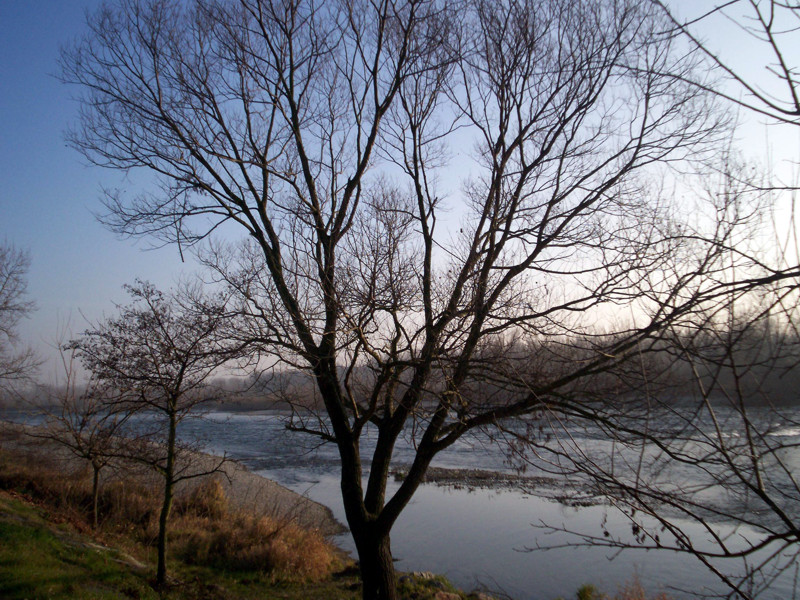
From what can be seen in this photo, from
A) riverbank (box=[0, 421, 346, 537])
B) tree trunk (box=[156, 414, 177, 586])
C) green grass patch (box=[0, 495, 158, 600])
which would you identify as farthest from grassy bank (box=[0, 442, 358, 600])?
riverbank (box=[0, 421, 346, 537])

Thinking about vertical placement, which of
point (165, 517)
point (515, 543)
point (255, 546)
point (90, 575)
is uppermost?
point (165, 517)

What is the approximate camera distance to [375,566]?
283 inches

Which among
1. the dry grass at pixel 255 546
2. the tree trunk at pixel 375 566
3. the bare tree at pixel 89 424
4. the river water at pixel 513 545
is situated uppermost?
the bare tree at pixel 89 424

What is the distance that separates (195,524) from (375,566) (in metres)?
8.26

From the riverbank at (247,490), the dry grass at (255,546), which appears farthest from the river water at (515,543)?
the dry grass at (255,546)

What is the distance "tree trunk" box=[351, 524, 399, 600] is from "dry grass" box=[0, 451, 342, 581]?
4.31 metres

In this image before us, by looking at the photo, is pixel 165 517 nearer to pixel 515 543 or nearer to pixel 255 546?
pixel 255 546

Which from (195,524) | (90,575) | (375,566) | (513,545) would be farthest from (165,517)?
(513,545)

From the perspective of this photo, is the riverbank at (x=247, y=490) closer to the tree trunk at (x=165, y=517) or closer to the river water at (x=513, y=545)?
the river water at (x=513, y=545)

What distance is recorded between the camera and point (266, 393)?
7.18 metres

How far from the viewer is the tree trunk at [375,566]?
709 cm

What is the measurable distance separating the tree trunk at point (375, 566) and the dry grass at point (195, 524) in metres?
4.31

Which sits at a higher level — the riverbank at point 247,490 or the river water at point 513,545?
the riverbank at point 247,490

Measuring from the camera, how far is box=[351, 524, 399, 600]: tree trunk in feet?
23.3
